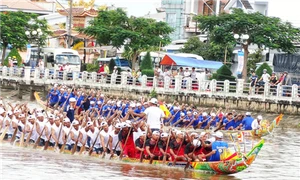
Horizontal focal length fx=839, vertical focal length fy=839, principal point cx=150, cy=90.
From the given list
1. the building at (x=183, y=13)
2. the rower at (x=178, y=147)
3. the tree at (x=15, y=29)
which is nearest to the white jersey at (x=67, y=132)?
the rower at (x=178, y=147)

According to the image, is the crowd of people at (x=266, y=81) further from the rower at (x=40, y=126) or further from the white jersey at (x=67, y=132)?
the white jersey at (x=67, y=132)

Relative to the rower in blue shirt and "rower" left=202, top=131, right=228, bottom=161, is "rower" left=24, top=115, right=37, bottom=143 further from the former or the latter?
Result: the rower in blue shirt

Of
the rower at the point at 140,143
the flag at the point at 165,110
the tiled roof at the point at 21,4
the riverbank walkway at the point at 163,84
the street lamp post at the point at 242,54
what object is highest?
the tiled roof at the point at 21,4

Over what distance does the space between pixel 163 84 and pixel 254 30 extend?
20.3 ft

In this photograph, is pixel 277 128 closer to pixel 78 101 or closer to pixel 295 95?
pixel 295 95

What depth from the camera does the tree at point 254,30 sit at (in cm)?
4525

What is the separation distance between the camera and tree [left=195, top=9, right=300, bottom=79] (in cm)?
4525

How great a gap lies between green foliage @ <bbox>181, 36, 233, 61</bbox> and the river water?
32765 mm

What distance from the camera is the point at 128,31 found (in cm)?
5431

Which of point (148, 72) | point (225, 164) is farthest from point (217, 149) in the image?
point (148, 72)

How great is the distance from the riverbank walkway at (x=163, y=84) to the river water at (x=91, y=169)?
552 inches

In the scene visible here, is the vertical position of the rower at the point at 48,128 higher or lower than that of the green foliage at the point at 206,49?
lower

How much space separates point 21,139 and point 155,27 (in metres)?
31.3

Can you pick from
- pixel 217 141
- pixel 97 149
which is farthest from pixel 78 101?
pixel 217 141
